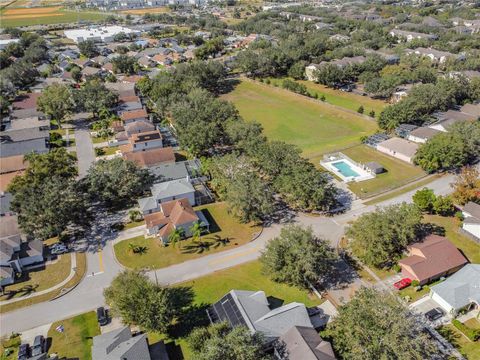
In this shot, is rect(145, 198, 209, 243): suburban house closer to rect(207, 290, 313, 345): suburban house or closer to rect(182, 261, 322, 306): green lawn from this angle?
rect(182, 261, 322, 306): green lawn

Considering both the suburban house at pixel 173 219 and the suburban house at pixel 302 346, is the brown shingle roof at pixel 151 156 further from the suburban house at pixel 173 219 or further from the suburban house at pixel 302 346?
the suburban house at pixel 302 346

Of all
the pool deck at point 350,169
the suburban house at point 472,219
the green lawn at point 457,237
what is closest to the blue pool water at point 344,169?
the pool deck at point 350,169

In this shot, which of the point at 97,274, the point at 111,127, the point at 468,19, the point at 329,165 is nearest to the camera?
the point at 97,274

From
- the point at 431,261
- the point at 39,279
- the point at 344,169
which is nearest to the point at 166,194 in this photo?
the point at 39,279

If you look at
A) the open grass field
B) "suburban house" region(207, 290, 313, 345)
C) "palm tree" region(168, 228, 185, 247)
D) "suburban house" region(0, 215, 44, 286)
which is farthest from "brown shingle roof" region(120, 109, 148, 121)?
"suburban house" region(207, 290, 313, 345)

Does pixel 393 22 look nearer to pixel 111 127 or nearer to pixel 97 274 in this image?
pixel 111 127

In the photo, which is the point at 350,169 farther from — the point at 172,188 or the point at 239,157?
the point at 172,188

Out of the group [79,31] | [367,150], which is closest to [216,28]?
[79,31]
